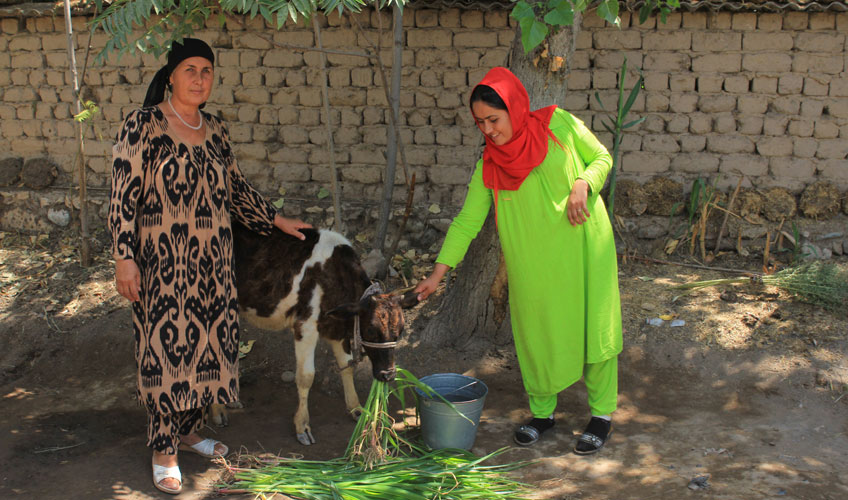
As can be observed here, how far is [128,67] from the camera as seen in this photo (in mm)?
6859

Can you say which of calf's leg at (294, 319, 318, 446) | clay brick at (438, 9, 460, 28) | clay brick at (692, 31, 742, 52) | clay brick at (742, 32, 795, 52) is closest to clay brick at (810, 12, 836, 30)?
clay brick at (742, 32, 795, 52)

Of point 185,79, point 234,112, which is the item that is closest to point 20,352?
point 234,112

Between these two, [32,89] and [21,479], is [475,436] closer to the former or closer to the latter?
[21,479]

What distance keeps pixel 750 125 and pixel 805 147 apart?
530mm

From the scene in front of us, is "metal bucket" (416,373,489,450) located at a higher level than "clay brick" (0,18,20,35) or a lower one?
lower

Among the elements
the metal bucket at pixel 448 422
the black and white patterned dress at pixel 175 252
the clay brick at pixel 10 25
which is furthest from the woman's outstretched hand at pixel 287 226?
the clay brick at pixel 10 25

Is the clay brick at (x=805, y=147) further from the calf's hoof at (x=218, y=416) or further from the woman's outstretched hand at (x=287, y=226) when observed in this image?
the calf's hoof at (x=218, y=416)

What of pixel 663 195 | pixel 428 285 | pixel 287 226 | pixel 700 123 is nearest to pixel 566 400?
pixel 428 285

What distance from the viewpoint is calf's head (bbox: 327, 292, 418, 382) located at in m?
3.43

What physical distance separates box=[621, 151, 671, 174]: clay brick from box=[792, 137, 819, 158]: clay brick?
1.11 meters

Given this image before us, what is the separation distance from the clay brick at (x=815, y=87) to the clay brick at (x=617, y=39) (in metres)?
1.48

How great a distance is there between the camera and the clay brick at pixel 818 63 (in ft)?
19.8

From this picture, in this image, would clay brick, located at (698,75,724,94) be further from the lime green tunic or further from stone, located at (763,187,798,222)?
the lime green tunic

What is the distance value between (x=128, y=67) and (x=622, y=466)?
5.87 meters
